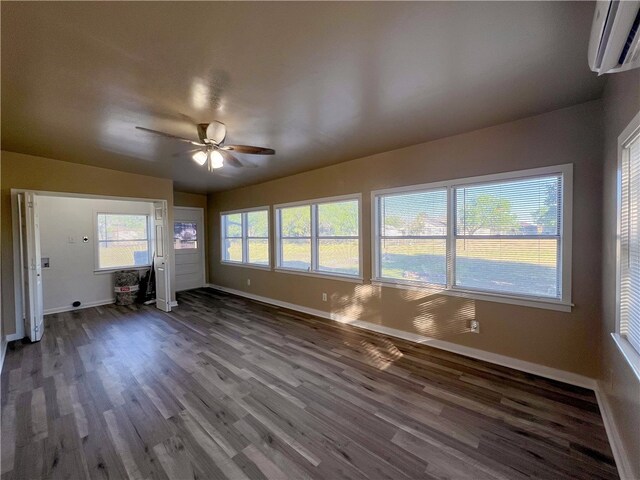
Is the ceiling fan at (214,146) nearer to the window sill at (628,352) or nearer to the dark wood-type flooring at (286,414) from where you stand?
the dark wood-type flooring at (286,414)

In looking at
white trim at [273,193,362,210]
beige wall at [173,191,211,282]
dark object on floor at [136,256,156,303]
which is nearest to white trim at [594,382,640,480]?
white trim at [273,193,362,210]

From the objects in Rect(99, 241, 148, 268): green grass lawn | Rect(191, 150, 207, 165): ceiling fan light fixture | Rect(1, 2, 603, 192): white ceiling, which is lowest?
Rect(99, 241, 148, 268): green grass lawn

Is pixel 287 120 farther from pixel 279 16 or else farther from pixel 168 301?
pixel 168 301

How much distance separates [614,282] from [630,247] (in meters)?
0.38

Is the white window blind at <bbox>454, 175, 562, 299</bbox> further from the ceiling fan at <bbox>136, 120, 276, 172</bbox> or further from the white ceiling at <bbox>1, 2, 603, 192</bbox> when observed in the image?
the ceiling fan at <bbox>136, 120, 276, 172</bbox>

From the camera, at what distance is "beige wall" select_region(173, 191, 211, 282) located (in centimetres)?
674

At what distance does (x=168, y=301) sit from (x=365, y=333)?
12.5 feet

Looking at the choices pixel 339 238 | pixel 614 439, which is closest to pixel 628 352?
pixel 614 439

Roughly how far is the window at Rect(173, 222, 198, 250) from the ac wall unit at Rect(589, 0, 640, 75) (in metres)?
7.45

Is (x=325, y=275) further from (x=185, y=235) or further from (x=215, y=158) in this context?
(x=185, y=235)

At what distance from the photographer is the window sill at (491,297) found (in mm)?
2555

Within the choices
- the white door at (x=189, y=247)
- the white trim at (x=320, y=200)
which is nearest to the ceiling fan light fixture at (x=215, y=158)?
the white trim at (x=320, y=200)

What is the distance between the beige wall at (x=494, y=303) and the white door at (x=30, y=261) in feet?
13.5

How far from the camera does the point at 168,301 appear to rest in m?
5.05
